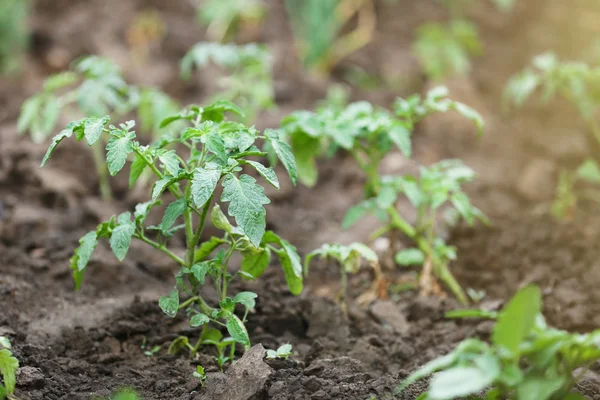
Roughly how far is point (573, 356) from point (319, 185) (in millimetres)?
2156

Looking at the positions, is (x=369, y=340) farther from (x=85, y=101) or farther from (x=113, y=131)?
(x=85, y=101)

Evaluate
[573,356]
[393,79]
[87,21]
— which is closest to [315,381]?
[573,356]

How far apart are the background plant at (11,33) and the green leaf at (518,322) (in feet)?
12.6

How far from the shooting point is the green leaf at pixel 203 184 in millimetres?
1706

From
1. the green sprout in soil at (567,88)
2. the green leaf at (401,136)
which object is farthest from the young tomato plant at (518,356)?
the green sprout in soil at (567,88)

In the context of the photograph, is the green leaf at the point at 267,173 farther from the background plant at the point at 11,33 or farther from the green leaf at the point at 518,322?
the background plant at the point at 11,33

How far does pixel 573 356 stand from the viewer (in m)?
1.53

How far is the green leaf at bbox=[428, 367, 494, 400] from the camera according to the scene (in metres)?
1.29

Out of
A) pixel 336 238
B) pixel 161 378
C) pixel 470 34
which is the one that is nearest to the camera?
pixel 161 378

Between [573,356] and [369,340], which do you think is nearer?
[573,356]

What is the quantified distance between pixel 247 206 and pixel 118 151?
0.35 metres

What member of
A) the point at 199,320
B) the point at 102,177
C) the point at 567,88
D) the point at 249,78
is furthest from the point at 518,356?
the point at 249,78

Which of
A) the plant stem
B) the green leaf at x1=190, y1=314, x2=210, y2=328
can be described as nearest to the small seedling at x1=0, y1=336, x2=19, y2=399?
the green leaf at x1=190, y1=314, x2=210, y2=328

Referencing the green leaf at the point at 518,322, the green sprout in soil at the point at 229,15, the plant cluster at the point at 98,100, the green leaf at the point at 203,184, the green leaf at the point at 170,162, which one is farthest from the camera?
the green sprout in soil at the point at 229,15
